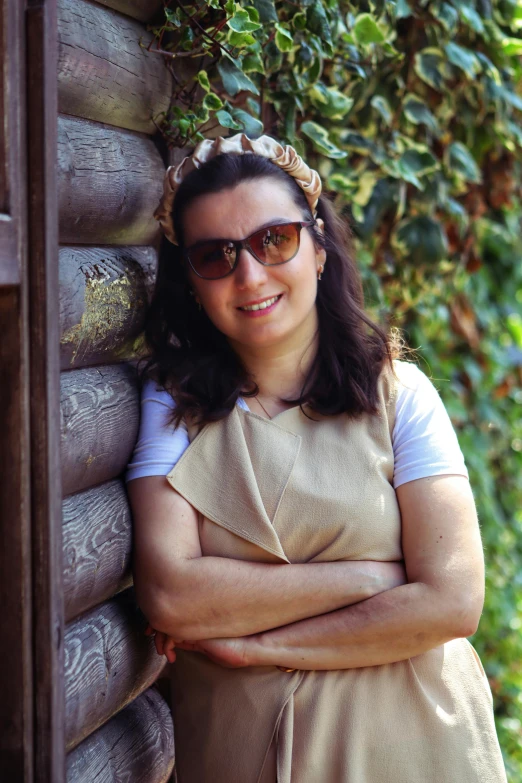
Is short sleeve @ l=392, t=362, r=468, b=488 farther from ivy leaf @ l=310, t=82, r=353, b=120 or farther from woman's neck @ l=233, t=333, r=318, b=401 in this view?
ivy leaf @ l=310, t=82, r=353, b=120

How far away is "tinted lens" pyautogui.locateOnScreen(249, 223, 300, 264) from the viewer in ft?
6.16

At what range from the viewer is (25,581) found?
135 centimetres

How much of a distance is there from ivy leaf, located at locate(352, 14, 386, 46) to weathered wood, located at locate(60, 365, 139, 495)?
140 centimetres

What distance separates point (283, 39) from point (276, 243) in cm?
73

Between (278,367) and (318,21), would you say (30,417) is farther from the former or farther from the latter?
(318,21)

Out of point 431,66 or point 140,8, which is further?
point 431,66

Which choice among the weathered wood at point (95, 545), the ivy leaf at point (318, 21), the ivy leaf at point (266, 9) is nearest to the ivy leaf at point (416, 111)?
the ivy leaf at point (318, 21)

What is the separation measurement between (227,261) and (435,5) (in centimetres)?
177

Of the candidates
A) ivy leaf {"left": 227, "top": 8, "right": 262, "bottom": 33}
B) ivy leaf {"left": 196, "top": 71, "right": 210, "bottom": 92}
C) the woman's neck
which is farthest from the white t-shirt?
ivy leaf {"left": 227, "top": 8, "right": 262, "bottom": 33}

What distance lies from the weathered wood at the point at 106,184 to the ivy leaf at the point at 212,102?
0.18 metres

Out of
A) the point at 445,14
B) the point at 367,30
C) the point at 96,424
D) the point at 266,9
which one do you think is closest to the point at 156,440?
the point at 96,424

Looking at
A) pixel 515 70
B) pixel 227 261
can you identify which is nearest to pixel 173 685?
pixel 227 261

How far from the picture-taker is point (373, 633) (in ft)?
5.64

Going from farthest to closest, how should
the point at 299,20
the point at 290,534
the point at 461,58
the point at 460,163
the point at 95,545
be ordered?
the point at 460,163
the point at 461,58
the point at 299,20
the point at 290,534
the point at 95,545
